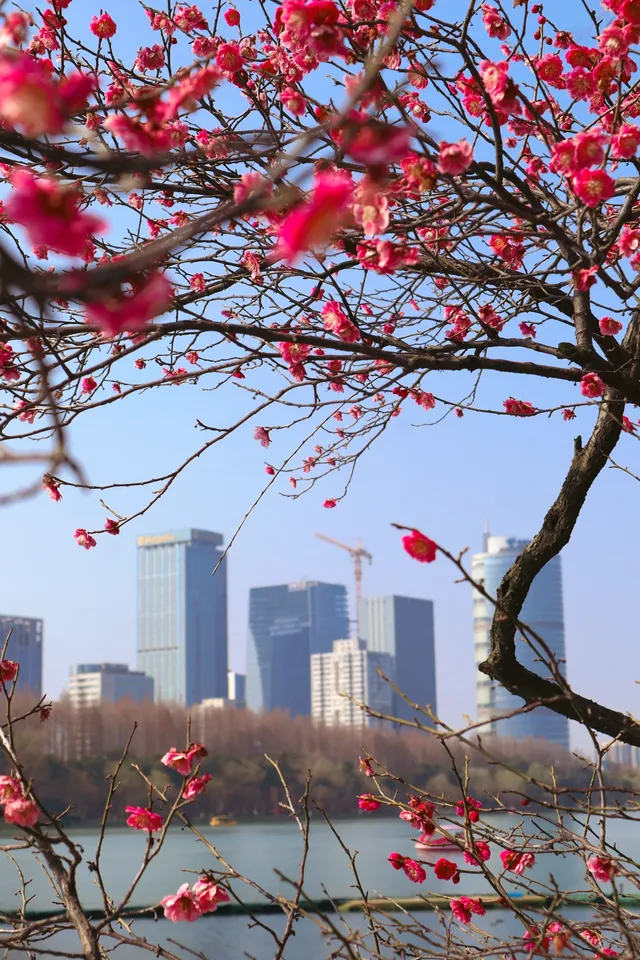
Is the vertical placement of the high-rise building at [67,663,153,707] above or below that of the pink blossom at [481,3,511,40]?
below

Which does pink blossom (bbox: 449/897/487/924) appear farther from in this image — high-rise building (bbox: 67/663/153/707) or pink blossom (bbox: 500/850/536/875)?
high-rise building (bbox: 67/663/153/707)

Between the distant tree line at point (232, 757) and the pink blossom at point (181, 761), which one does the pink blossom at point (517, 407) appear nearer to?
the pink blossom at point (181, 761)

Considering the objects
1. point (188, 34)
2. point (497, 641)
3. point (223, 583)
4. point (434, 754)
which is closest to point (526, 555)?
point (497, 641)

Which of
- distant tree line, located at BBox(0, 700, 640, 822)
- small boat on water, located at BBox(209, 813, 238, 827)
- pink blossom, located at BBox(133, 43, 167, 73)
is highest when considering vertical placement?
pink blossom, located at BBox(133, 43, 167, 73)

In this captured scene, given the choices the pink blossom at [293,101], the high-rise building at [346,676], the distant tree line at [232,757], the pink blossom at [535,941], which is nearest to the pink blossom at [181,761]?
the pink blossom at [535,941]

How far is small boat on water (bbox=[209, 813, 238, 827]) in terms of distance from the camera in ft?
163

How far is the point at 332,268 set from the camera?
2850mm

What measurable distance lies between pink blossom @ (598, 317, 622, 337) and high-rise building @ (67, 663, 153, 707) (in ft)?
384

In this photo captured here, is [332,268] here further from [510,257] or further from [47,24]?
[47,24]

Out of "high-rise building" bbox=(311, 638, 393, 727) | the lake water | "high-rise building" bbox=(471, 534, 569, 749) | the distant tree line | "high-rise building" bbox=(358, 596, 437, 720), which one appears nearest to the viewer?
the lake water

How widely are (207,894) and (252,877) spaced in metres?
24.5

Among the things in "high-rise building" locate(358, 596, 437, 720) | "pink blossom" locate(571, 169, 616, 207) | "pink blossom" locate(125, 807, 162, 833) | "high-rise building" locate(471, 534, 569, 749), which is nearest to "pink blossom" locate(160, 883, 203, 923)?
"pink blossom" locate(125, 807, 162, 833)

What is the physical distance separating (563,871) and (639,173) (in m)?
30.7

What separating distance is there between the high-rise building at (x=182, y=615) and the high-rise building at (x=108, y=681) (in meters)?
33.4
